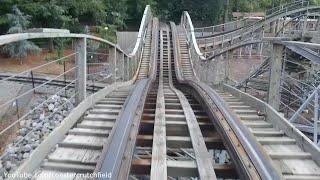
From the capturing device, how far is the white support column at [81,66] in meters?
5.87

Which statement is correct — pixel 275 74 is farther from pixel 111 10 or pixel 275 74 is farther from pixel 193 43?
pixel 111 10

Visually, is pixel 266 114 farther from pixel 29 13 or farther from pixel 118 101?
pixel 29 13

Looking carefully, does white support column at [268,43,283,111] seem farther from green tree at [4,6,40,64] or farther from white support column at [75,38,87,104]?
green tree at [4,6,40,64]

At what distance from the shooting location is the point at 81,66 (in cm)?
596

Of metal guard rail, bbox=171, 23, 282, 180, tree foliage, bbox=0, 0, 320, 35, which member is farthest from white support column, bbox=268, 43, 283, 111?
tree foliage, bbox=0, 0, 320, 35

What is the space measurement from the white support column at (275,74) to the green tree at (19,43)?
55.9 ft

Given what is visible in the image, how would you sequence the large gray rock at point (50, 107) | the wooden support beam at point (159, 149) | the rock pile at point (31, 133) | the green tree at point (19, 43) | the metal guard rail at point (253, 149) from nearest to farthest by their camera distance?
the metal guard rail at point (253, 149) → the wooden support beam at point (159, 149) → the rock pile at point (31, 133) → the large gray rock at point (50, 107) → the green tree at point (19, 43)

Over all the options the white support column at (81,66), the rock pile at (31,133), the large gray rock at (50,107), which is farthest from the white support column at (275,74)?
the large gray rock at (50,107)

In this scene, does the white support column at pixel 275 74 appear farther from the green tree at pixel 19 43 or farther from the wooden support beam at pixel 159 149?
the green tree at pixel 19 43

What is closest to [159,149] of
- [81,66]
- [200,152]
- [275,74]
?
[200,152]

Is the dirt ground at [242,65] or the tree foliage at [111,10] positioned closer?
the tree foliage at [111,10]

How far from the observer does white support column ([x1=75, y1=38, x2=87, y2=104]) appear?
19.3 feet

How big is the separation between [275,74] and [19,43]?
17404 millimetres

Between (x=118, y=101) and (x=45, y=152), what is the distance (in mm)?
3181
